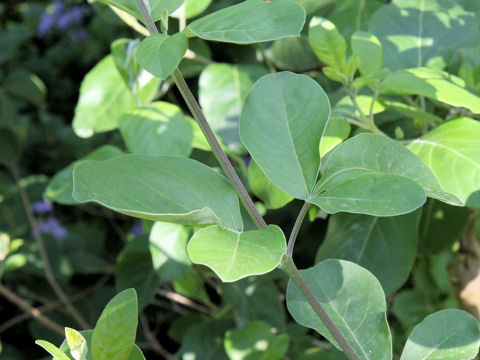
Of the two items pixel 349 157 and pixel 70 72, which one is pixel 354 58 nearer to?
pixel 349 157

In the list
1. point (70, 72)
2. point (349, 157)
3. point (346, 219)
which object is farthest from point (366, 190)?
point (70, 72)

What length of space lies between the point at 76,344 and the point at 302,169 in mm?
201

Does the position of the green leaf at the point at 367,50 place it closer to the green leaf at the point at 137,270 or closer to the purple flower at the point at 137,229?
the green leaf at the point at 137,270

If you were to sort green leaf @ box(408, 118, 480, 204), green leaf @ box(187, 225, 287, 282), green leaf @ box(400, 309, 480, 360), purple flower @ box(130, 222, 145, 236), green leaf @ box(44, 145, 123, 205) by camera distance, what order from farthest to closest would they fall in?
purple flower @ box(130, 222, 145, 236)
green leaf @ box(44, 145, 123, 205)
green leaf @ box(408, 118, 480, 204)
green leaf @ box(400, 309, 480, 360)
green leaf @ box(187, 225, 287, 282)

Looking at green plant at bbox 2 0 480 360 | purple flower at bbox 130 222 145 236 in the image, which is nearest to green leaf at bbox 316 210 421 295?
green plant at bbox 2 0 480 360

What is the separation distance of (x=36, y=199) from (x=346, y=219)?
127 centimetres

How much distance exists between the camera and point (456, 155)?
61 centimetres

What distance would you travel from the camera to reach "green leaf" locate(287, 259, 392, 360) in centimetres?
50

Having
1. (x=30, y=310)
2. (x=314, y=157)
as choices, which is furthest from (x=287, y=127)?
(x=30, y=310)

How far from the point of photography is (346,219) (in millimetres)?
747

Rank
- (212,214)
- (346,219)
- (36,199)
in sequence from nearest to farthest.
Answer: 1. (212,214)
2. (346,219)
3. (36,199)

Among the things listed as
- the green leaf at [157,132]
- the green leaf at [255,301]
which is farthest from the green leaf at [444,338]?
the green leaf at [255,301]

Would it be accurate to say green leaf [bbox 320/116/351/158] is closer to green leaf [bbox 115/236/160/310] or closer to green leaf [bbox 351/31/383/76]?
green leaf [bbox 351/31/383/76]

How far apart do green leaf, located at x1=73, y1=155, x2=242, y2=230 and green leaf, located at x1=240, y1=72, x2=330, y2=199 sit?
4 cm
